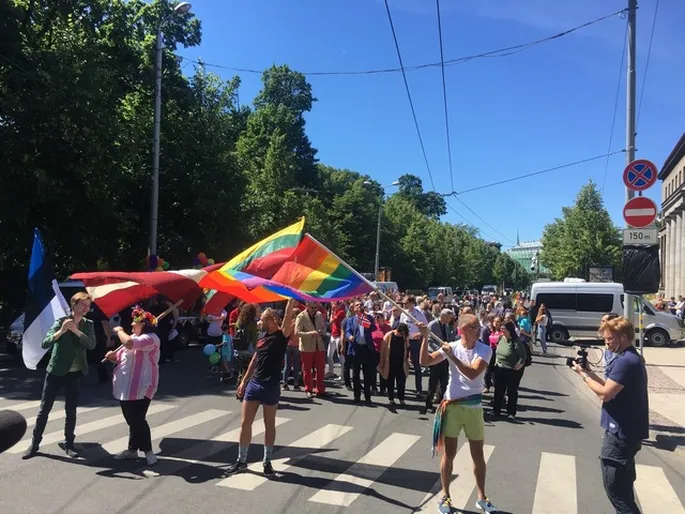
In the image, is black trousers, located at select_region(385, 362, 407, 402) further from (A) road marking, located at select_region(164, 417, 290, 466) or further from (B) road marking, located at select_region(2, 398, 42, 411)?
(B) road marking, located at select_region(2, 398, 42, 411)

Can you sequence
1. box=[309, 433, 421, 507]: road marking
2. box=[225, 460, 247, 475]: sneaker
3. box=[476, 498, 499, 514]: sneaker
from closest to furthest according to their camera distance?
1. box=[476, 498, 499, 514]: sneaker
2. box=[309, 433, 421, 507]: road marking
3. box=[225, 460, 247, 475]: sneaker

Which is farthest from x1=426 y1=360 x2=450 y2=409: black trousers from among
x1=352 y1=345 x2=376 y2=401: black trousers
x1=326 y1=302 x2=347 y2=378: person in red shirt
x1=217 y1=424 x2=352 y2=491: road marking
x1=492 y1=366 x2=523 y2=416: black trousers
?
x1=326 y1=302 x2=347 y2=378: person in red shirt

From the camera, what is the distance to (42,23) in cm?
1803

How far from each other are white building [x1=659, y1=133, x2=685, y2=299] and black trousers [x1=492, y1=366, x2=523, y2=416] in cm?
4162

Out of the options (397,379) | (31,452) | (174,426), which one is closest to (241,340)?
(174,426)

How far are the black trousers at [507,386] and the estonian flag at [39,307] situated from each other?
677 cm

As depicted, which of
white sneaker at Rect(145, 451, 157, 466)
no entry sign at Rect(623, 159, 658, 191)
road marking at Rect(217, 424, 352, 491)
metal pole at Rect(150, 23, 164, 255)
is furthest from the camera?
metal pole at Rect(150, 23, 164, 255)

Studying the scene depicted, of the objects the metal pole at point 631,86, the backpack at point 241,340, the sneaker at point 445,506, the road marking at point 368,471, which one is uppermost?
the metal pole at point 631,86

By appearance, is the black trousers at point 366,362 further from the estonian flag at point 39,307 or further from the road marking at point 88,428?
the estonian flag at point 39,307

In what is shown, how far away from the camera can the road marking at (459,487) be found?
5309 mm

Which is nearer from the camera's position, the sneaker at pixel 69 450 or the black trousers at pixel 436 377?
the sneaker at pixel 69 450

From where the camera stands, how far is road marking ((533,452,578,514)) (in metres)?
5.29

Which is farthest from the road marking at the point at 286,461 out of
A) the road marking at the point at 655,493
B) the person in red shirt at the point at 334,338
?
the person in red shirt at the point at 334,338

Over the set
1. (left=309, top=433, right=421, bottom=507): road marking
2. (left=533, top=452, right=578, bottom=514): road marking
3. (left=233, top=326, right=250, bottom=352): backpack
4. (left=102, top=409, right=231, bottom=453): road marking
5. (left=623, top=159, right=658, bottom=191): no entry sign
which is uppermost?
(left=623, top=159, right=658, bottom=191): no entry sign
